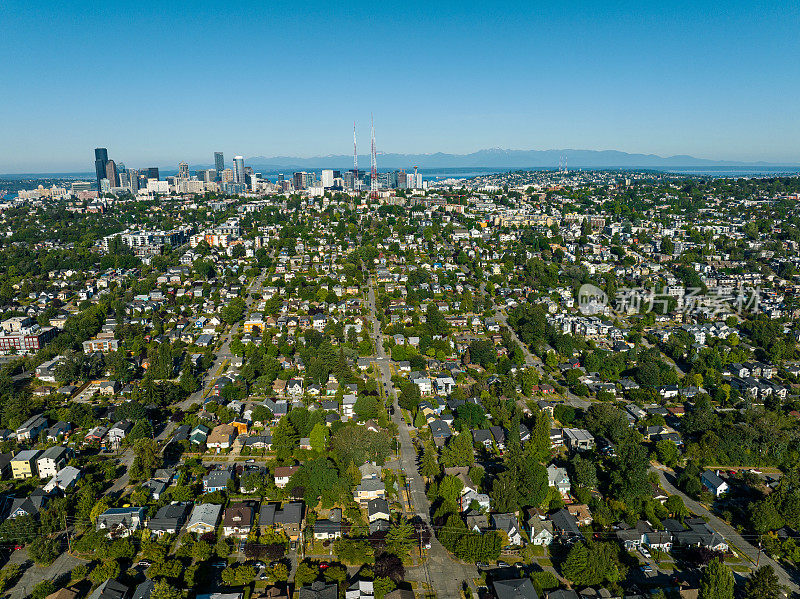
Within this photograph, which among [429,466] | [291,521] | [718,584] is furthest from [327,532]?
[718,584]

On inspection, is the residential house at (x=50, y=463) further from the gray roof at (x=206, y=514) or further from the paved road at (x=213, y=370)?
the gray roof at (x=206, y=514)

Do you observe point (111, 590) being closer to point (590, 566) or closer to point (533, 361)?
point (590, 566)

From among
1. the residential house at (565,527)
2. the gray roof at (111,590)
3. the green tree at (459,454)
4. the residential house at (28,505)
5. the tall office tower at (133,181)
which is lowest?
the residential house at (565,527)

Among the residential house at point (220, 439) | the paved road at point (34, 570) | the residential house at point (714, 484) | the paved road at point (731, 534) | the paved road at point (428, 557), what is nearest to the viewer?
the paved road at point (34, 570)

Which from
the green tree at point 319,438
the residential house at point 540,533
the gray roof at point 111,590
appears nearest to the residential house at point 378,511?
the green tree at point 319,438

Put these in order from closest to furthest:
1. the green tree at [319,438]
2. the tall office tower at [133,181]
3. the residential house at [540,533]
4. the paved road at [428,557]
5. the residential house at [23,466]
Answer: the paved road at [428,557], the residential house at [540,533], the residential house at [23,466], the green tree at [319,438], the tall office tower at [133,181]

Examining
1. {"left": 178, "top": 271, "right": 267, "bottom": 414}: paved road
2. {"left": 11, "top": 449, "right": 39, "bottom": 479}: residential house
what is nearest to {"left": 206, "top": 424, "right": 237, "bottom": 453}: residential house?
{"left": 178, "top": 271, "right": 267, "bottom": 414}: paved road

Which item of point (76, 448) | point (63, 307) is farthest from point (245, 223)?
point (76, 448)
